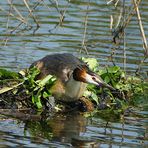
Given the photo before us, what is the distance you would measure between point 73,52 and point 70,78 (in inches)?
124

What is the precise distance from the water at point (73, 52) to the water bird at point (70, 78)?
309mm

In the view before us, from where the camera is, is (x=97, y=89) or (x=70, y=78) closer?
(x=70, y=78)

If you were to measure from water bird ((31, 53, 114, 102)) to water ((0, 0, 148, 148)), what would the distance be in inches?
12.2

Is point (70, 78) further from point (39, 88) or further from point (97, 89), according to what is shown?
point (97, 89)

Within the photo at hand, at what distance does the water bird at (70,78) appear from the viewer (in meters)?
10.2

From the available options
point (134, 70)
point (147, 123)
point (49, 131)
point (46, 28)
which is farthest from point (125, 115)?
point (46, 28)

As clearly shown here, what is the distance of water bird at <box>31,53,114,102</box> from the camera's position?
10180mm

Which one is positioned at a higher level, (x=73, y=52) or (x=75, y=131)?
(x=73, y=52)

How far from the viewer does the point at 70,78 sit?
405 inches

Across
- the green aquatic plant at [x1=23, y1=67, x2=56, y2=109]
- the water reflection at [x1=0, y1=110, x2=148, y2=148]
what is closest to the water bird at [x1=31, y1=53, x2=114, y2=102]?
the green aquatic plant at [x1=23, y1=67, x2=56, y2=109]

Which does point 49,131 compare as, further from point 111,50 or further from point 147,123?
point 111,50

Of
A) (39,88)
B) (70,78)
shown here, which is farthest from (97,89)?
(39,88)

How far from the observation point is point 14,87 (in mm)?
10359

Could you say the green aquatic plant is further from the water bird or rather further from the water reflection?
the water reflection
